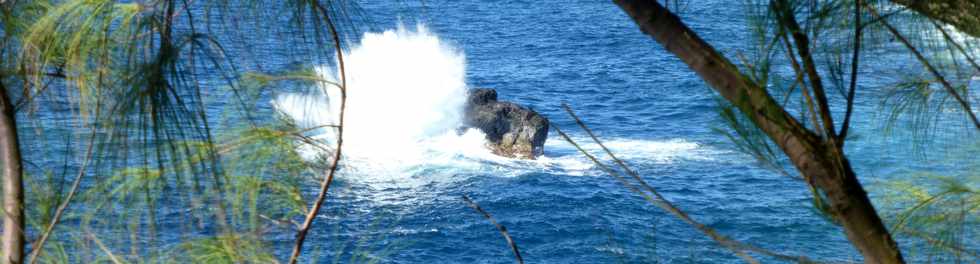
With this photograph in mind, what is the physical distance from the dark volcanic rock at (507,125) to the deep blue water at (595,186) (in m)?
0.86

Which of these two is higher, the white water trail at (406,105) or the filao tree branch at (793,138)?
the filao tree branch at (793,138)

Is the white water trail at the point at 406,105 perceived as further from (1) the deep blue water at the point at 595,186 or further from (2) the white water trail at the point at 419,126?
(1) the deep blue water at the point at 595,186

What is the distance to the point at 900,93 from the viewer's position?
90.5 inches

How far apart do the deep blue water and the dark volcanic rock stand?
0.86m

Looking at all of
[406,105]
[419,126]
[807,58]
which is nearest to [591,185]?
[419,126]

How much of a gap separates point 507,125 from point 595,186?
517 centimetres

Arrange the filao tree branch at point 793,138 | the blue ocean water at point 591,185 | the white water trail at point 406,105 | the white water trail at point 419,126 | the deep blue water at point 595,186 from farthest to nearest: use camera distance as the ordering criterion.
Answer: the white water trail at point 406,105 < the white water trail at point 419,126 < the blue ocean water at point 591,185 < the deep blue water at point 595,186 < the filao tree branch at point 793,138

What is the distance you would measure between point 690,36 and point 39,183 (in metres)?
1.40

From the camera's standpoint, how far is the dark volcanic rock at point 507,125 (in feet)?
102

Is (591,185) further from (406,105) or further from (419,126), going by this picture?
(406,105)

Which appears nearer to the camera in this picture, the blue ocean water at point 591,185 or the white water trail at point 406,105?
the blue ocean water at point 591,185

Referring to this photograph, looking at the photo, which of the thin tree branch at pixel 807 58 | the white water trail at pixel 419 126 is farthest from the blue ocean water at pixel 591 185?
the thin tree branch at pixel 807 58

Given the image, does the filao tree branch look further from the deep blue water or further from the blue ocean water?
the blue ocean water

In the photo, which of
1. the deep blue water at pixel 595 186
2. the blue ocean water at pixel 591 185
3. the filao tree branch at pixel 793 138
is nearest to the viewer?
the filao tree branch at pixel 793 138
